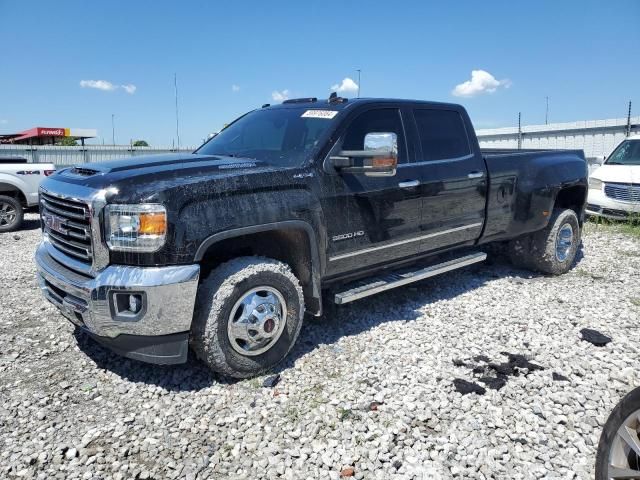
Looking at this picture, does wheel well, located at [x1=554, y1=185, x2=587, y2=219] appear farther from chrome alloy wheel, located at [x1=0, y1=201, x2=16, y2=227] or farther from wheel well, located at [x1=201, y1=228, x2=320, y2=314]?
chrome alloy wheel, located at [x1=0, y1=201, x2=16, y2=227]

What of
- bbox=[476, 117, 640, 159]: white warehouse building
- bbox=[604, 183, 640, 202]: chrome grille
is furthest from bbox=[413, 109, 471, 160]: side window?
bbox=[476, 117, 640, 159]: white warehouse building

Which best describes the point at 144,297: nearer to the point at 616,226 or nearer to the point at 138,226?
the point at 138,226

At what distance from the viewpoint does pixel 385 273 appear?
440 centimetres

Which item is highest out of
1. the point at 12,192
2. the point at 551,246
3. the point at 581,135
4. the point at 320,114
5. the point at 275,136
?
the point at 581,135

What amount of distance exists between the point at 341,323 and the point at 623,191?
7.23m

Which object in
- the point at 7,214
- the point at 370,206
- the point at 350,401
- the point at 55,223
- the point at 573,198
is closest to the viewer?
the point at 350,401

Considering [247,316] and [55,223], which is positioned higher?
[55,223]

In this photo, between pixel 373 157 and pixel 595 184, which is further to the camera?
pixel 595 184

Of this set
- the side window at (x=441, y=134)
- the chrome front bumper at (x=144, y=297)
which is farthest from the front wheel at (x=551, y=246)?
the chrome front bumper at (x=144, y=297)

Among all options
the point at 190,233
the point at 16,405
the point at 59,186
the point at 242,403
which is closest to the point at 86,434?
the point at 16,405

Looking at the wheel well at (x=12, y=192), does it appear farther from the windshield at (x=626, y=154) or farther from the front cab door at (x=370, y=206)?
the windshield at (x=626, y=154)

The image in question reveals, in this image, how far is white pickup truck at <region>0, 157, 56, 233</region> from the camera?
30.3 ft

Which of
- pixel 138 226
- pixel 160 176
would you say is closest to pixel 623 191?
pixel 160 176

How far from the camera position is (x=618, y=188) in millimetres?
8867
